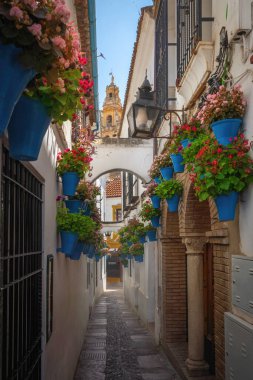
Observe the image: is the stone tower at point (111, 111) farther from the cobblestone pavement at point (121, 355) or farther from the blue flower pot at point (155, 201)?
the blue flower pot at point (155, 201)

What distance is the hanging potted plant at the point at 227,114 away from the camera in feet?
16.2

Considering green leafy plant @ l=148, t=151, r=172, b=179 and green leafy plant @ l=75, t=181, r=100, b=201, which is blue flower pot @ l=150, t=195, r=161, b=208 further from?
green leafy plant @ l=75, t=181, r=100, b=201

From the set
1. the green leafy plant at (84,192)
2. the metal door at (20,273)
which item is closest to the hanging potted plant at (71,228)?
the green leafy plant at (84,192)

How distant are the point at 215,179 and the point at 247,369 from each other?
72.2 inches

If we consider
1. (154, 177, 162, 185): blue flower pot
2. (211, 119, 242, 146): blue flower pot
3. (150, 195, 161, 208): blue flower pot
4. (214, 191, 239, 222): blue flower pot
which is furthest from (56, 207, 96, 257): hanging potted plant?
(150, 195, 161, 208): blue flower pot

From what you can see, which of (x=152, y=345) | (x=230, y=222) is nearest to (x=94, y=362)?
(x=152, y=345)

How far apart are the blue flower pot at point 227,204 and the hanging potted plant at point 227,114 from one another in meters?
0.53

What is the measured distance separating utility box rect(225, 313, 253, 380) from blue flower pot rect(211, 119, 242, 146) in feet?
6.02

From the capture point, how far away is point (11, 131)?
2762 mm

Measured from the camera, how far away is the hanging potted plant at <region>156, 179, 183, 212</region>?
28.2 feet

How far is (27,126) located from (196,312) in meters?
6.16

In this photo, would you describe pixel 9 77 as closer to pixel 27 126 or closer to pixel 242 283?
pixel 27 126

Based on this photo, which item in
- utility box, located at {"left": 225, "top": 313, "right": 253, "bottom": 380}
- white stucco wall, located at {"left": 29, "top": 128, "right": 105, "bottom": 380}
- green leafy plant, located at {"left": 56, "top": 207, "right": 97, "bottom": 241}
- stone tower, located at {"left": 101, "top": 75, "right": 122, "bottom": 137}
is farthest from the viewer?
stone tower, located at {"left": 101, "top": 75, "right": 122, "bottom": 137}

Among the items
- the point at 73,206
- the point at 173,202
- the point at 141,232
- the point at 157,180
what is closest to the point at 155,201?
the point at 157,180
